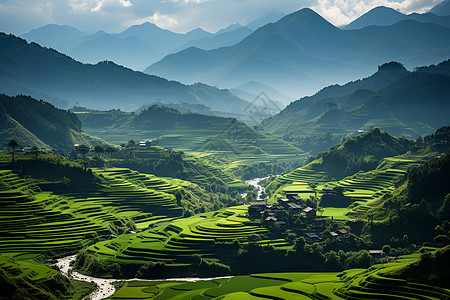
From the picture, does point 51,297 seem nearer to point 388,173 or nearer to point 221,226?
point 221,226

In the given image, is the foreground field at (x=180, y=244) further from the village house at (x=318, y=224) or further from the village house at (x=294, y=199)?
the village house at (x=294, y=199)

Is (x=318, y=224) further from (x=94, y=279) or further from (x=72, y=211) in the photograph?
(x=72, y=211)

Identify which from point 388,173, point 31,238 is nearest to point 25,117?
point 31,238

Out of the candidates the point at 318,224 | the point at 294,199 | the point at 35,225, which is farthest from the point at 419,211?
the point at 35,225

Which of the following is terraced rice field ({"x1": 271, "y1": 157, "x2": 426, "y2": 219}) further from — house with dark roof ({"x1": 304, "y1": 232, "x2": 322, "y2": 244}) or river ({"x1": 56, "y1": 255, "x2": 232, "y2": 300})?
river ({"x1": 56, "y1": 255, "x2": 232, "y2": 300})

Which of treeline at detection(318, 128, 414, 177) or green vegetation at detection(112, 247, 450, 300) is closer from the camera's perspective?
green vegetation at detection(112, 247, 450, 300)

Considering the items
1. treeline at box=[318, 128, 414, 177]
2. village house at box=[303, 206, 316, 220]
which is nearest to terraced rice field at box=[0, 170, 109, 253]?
village house at box=[303, 206, 316, 220]

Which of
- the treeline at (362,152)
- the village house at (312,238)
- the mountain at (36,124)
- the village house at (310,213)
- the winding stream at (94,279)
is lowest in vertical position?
the winding stream at (94,279)

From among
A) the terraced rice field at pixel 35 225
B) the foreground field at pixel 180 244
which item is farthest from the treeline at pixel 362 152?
the terraced rice field at pixel 35 225
